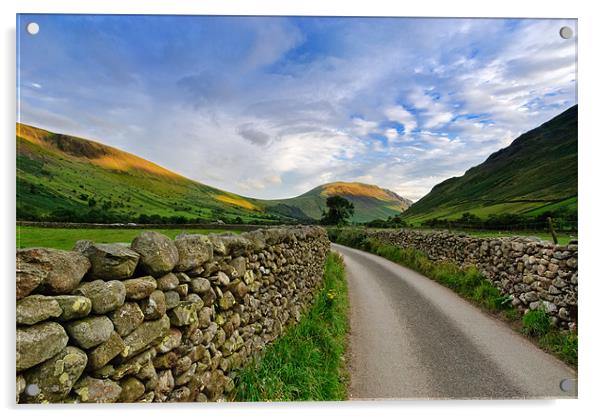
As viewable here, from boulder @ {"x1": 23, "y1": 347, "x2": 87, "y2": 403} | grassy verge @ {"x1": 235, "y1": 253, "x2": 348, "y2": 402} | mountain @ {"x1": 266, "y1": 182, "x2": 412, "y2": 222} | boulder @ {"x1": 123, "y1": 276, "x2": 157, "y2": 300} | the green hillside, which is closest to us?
boulder @ {"x1": 23, "y1": 347, "x2": 87, "y2": 403}

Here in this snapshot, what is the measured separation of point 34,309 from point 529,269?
7.80 metres

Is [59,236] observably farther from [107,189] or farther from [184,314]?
[184,314]

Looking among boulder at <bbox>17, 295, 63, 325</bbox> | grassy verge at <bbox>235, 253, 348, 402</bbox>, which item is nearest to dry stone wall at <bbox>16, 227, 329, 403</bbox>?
boulder at <bbox>17, 295, 63, 325</bbox>

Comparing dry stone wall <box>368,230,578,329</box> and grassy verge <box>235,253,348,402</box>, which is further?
dry stone wall <box>368,230,578,329</box>

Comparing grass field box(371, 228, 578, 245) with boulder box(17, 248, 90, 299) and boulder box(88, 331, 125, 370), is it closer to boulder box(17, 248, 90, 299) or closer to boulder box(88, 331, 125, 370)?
boulder box(88, 331, 125, 370)

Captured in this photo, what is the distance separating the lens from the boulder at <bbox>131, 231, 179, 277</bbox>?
8.34ft

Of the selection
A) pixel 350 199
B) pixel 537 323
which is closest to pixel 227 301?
pixel 350 199

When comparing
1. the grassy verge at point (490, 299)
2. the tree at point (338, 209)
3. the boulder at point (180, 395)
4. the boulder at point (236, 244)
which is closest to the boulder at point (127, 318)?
the boulder at point (180, 395)

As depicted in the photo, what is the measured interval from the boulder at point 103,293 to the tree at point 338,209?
3.60m

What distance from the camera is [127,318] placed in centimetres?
233

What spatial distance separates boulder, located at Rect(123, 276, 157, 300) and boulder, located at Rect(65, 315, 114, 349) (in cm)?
23

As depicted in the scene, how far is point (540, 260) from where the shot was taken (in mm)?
6121

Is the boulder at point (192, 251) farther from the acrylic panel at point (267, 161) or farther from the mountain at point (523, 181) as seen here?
the mountain at point (523, 181)

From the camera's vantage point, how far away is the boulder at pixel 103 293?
2.11 meters
